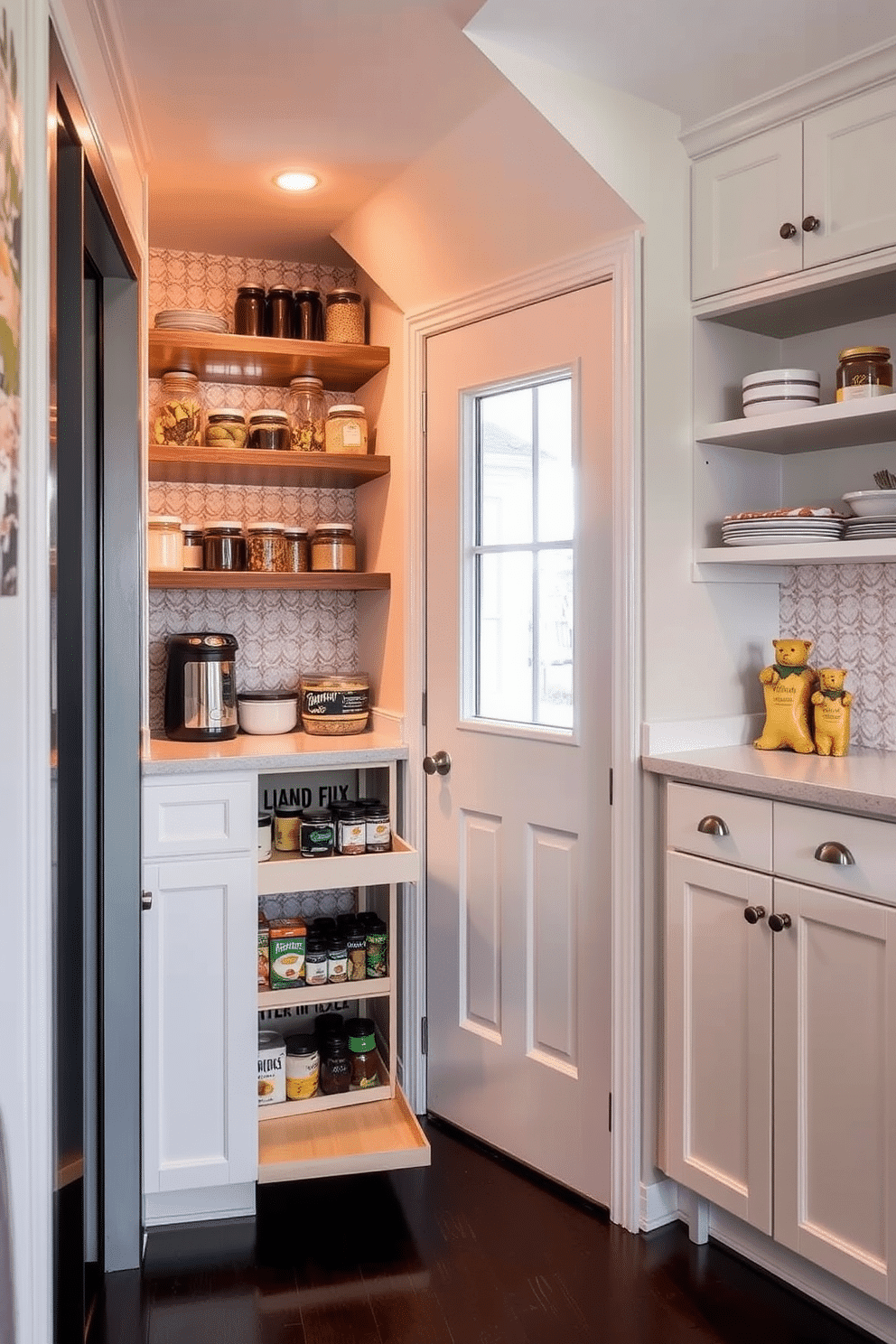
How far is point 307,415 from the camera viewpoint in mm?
2959

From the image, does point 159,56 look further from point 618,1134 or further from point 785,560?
point 618,1134

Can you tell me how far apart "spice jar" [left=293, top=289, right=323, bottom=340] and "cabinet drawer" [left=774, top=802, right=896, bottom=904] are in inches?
69.3

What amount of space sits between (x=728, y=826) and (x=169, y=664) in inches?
56.2

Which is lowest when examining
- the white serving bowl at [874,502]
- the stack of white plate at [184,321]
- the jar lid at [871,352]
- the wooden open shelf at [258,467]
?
the white serving bowl at [874,502]

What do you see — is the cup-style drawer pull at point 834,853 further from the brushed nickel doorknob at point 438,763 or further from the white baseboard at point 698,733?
the brushed nickel doorknob at point 438,763

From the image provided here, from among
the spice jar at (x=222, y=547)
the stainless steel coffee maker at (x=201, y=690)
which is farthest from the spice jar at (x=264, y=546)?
the stainless steel coffee maker at (x=201, y=690)

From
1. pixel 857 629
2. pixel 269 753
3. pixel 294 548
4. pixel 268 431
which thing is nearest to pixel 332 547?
pixel 294 548

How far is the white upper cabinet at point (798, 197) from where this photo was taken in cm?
193

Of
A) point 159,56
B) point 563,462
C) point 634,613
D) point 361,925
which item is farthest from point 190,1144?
point 159,56

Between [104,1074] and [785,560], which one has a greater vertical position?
[785,560]

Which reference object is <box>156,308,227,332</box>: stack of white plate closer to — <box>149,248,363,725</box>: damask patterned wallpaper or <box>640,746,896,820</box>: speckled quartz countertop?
<box>149,248,363,725</box>: damask patterned wallpaper

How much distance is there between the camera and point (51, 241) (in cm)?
133

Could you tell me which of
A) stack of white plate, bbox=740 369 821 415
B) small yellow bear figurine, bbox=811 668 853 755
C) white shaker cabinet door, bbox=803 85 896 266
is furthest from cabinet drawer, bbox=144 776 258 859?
white shaker cabinet door, bbox=803 85 896 266

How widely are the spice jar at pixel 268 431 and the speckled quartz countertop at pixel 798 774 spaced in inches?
51.8
